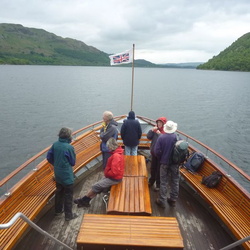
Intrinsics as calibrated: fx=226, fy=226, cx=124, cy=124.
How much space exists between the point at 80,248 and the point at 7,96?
41.0 meters

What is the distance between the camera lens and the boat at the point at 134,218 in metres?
3.62

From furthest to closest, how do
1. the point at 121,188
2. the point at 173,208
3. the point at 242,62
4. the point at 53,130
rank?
the point at 242,62 → the point at 53,130 → the point at 173,208 → the point at 121,188

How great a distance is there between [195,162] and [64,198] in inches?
151

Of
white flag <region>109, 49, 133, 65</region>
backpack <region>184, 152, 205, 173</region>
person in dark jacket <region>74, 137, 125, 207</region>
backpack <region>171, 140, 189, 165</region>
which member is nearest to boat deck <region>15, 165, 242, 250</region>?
A: person in dark jacket <region>74, 137, 125, 207</region>

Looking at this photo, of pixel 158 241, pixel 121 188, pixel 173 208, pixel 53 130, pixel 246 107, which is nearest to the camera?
pixel 158 241

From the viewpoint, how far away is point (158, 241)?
3520mm

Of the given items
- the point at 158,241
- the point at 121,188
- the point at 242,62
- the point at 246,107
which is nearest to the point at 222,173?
the point at 121,188

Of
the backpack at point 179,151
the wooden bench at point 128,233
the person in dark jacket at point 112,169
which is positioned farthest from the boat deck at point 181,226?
the backpack at point 179,151

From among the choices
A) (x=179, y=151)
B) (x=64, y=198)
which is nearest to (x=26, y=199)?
(x=64, y=198)

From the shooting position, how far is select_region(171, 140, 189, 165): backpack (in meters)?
4.81

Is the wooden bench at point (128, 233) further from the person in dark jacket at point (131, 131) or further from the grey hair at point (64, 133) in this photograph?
the person in dark jacket at point (131, 131)

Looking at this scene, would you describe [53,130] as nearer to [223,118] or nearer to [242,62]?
[223,118]

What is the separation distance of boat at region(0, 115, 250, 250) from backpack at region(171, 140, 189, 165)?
96cm

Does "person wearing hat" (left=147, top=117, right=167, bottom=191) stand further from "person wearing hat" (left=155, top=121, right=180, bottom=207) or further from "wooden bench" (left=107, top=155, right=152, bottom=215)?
"person wearing hat" (left=155, top=121, right=180, bottom=207)
